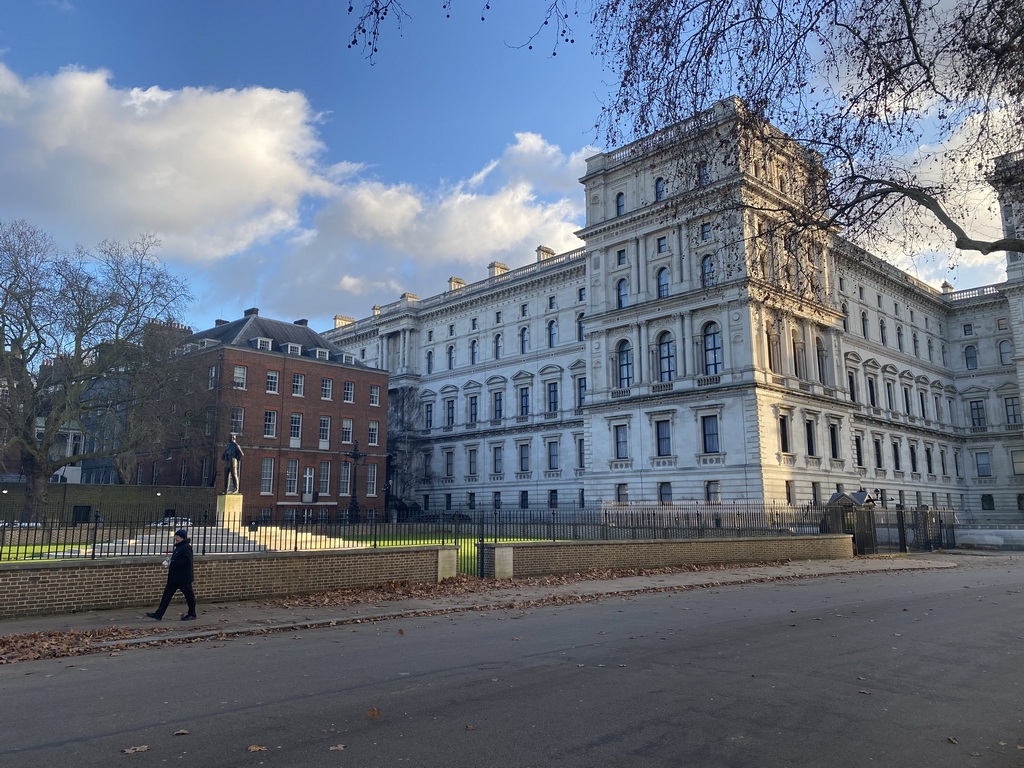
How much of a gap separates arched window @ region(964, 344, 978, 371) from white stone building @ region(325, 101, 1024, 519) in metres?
0.22

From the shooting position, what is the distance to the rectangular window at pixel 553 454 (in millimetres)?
66438

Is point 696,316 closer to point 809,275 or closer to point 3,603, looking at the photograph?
point 809,275

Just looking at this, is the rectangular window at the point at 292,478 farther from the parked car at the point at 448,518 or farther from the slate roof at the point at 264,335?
the parked car at the point at 448,518

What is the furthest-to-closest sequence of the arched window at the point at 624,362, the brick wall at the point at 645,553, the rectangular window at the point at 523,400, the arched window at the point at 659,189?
the rectangular window at the point at 523,400
the arched window at the point at 624,362
the arched window at the point at 659,189
the brick wall at the point at 645,553

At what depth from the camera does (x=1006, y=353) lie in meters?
72.3

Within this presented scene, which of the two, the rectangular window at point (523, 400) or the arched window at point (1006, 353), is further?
the arched window at point (1006, 353)

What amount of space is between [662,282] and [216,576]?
4310 cm

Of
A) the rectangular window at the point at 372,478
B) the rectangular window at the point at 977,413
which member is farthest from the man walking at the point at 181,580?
the rectangular window at the point at 977,413

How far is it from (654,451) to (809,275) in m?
41.2

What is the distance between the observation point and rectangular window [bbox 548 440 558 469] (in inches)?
2616

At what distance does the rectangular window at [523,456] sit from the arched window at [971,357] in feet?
148

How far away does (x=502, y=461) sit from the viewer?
70.8 meters

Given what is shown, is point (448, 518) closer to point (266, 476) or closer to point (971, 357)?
point (266, 476)

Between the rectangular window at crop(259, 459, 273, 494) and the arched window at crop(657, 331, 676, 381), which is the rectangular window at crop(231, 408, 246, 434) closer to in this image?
the rectangular window at crop(259, 459, 273, 494)
